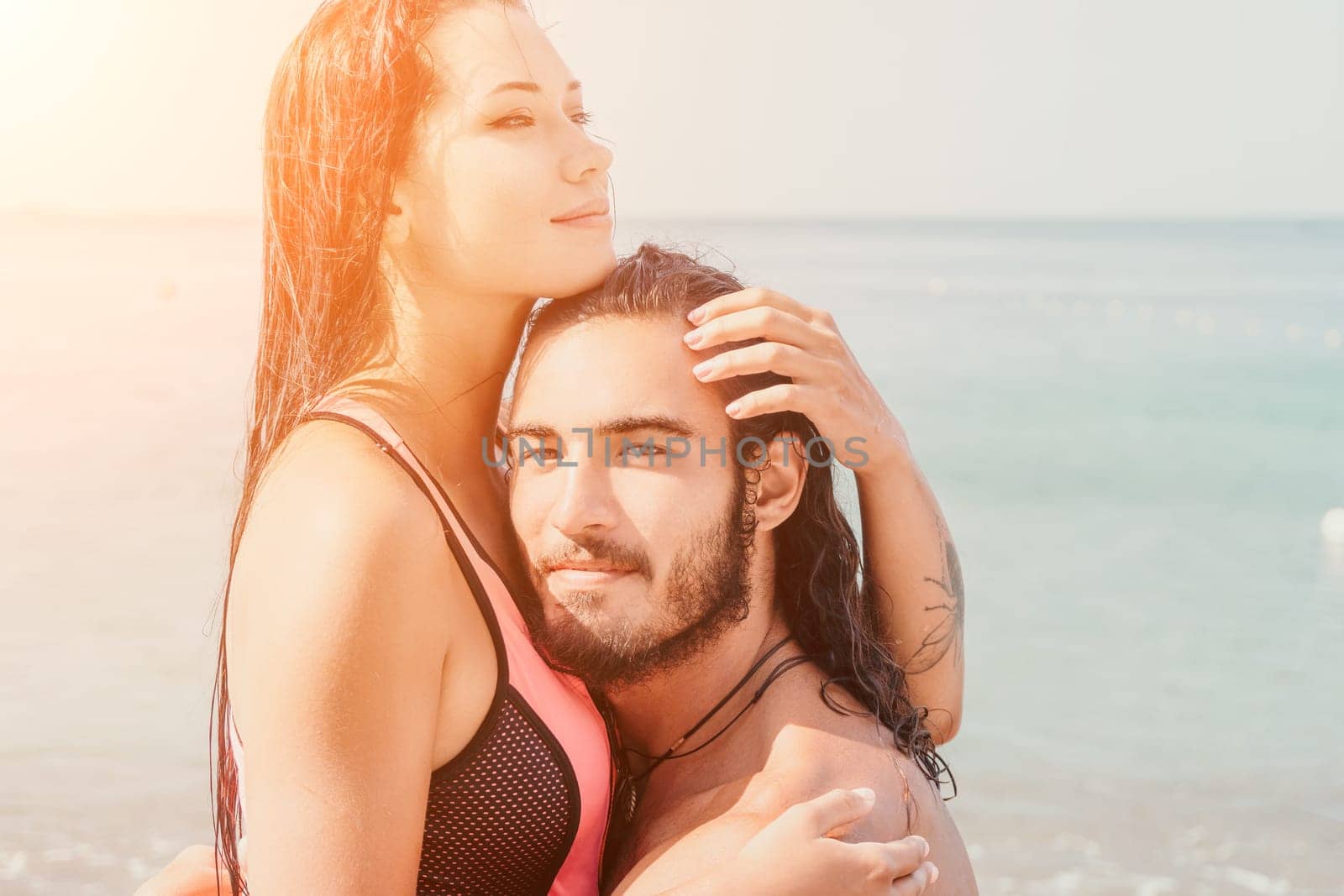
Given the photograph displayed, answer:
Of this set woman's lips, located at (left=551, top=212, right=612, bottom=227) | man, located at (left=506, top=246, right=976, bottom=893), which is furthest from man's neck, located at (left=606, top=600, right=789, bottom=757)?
woman's lips, located at (left=551, top=212, right=612, bottom=227)

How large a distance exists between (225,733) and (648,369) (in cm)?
134

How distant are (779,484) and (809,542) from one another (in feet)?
1.00

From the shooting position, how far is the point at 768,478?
3051 mm

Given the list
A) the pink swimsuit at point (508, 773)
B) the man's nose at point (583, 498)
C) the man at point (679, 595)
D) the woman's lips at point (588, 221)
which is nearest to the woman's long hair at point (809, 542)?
the man at point (679, 595)

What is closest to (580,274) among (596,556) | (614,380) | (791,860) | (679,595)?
(614,380)

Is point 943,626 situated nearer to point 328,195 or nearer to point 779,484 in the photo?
point 779,484

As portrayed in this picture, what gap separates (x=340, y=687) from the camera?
2.15 meters

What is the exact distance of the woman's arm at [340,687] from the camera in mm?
2146

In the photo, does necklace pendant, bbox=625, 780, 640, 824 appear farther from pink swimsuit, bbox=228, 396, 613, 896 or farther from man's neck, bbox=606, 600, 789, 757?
pink swimsuit, bbox=228, 396, 613, 896

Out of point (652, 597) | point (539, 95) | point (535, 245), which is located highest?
point (539, 95)

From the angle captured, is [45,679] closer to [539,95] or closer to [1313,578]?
[539,95]

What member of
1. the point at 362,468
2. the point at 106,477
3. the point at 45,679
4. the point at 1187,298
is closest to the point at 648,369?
the point at 362,468

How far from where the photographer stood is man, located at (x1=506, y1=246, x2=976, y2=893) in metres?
2.68

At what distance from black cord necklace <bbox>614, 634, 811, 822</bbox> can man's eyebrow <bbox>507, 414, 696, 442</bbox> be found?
2.11 ft
